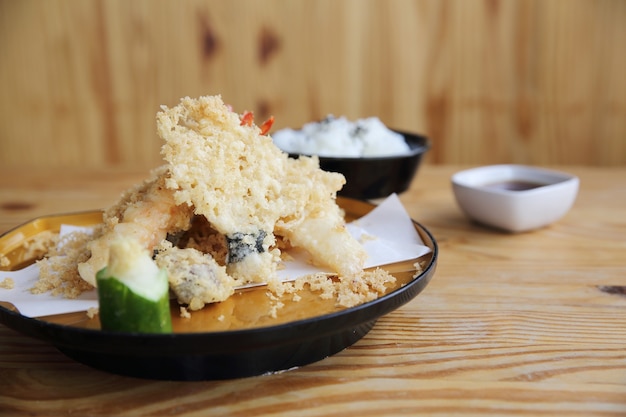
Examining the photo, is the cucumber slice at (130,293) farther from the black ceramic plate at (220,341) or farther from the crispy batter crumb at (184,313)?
the crispy batter crumb at (184,313)

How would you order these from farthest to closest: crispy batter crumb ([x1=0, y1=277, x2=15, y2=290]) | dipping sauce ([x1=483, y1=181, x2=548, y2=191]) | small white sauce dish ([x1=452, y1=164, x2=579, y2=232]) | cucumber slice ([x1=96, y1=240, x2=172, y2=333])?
dipping sauce ([x1=483, y1=181, x2=548, y2=191])
small white sauce dish ([x1=452, y1=164, x2=579, y2=232])
crispy batter crumb ([x1=0, y1=277, x2=15, y2=290])
cucumber slice ([x1=96, y1=240, x2=172, y2=333])

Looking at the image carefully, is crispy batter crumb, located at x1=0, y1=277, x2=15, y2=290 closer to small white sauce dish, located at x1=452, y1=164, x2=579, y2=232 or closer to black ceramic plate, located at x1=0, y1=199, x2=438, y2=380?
black ceramic plate, located at x1=0, y1=199, x2=438, y2=380

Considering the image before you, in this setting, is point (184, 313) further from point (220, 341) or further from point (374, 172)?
point (374, 172)

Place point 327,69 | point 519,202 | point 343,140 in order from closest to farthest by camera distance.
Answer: point 519,202, point 343,140, point 327,69

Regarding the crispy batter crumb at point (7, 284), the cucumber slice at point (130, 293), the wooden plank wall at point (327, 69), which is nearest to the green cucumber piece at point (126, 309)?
the cucumber slice at point (130, 293)

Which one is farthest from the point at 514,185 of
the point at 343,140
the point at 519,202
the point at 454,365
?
the point at 454,365

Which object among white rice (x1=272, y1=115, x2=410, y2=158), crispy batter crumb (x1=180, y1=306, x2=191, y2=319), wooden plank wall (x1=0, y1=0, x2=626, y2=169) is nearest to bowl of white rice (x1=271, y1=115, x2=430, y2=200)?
white rice (x1=272, y1=115, x2=410, y2=158)
